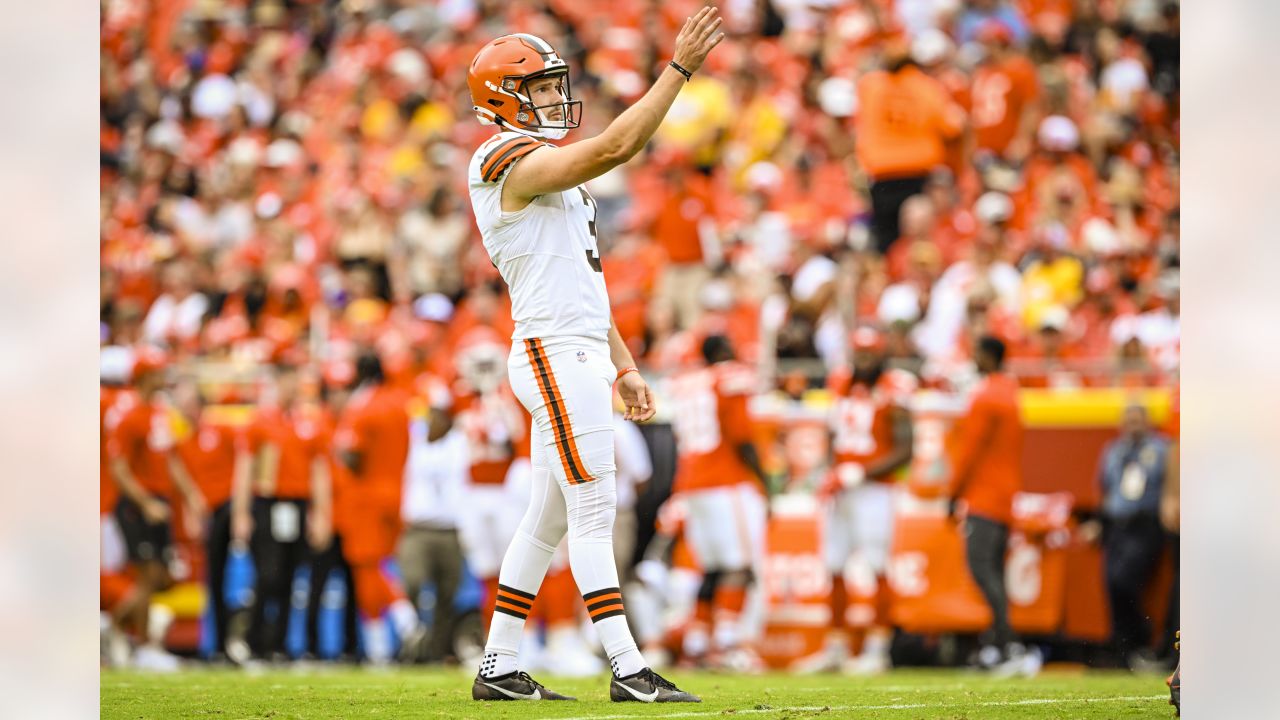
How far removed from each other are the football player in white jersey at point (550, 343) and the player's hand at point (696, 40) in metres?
0.66

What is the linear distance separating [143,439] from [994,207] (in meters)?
6.95

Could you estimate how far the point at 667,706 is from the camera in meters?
6.30

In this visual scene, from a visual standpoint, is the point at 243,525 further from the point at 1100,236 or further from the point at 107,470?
the point at 1100,236

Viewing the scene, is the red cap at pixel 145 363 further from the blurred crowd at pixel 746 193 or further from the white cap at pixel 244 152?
the white cap at pixel 244 152

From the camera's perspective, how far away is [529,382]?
642 centimetres

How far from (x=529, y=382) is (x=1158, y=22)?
1194 cm

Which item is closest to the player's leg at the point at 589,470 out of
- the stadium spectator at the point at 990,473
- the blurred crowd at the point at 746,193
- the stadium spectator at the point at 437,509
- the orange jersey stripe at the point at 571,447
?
the orange jersey stripe at the point at 571,447

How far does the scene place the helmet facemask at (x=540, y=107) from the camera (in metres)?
6.43

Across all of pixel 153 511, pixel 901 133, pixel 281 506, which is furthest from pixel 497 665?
pixel 901 133

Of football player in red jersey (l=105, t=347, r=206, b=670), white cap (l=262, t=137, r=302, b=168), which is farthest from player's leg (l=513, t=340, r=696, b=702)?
white cap (l=262, t=137, r=302, b=168)

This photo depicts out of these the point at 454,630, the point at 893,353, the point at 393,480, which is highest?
the point at 893,353
